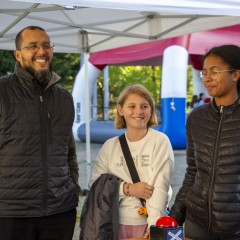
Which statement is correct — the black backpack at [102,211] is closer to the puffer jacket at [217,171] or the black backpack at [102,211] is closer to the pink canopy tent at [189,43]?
the puffer jacket at [217,171]

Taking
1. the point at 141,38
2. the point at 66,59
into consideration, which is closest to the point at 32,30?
the point at 141,38

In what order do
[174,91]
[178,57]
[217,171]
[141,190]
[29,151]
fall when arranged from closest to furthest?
[217,171], [29,151], [141,190], [178,57], [174,91]

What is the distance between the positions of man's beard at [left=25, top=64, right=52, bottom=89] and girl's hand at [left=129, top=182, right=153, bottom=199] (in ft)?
2.61

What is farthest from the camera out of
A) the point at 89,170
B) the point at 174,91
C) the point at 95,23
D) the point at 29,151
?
the point at 174,91

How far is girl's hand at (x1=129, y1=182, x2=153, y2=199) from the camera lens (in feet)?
9.33

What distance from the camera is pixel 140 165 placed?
9.60 feet

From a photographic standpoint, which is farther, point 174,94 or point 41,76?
point 174,94

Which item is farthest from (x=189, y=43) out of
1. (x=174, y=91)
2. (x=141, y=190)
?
(x=141, y=190)

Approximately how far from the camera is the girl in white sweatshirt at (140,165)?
286 cm

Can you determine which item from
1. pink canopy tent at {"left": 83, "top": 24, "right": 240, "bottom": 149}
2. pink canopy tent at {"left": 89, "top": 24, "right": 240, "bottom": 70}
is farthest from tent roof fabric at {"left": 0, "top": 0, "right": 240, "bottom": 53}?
pink canopy tent at {"left": 83, "top": 24, "right": 240, "bottom": 149}

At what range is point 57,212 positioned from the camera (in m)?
2.66

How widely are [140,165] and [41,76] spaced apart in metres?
0.82

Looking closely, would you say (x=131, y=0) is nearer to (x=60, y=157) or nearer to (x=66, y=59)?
(x=60, y=157)

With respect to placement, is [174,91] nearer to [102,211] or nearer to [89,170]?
[89,170]
